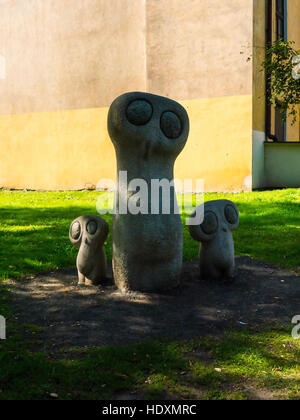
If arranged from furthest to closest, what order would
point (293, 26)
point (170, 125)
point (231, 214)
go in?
point (293, 26), point (231, 214), point (170, 125)

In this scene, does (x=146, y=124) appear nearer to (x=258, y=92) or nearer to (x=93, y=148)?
(x=258, y=92)

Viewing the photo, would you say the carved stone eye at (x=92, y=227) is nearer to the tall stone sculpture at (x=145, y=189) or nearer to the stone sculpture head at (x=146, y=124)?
the tall stone sculpture at (x=145, y=189)

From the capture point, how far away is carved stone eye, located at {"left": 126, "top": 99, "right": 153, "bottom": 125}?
13.2 feet

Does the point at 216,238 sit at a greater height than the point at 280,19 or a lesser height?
lesser

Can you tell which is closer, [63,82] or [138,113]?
[138,113]

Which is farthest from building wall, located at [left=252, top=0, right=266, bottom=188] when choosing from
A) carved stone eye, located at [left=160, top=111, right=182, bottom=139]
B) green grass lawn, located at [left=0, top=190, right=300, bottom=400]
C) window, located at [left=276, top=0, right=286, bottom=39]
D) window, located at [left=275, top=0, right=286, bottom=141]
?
green grass lawn, located at [left=0, top=190, right=300, bottom=400]

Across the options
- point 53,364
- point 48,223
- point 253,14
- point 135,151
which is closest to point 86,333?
point 53,364

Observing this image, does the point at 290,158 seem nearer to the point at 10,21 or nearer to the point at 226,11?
the point at 226,11

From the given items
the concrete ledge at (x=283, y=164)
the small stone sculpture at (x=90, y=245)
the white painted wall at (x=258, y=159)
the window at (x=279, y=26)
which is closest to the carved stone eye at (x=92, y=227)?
the small stone sculpture at (x=90, y=245)

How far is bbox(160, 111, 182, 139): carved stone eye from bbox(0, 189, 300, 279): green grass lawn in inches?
86.6

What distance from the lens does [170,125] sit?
4.16 metres

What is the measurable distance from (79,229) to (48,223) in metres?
3.78

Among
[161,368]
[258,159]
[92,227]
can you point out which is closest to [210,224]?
[92,227]

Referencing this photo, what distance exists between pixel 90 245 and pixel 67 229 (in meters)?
3.19
